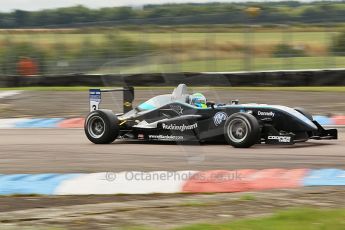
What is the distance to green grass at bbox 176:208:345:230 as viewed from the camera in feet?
19.6

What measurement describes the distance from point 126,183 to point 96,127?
4.40 metres

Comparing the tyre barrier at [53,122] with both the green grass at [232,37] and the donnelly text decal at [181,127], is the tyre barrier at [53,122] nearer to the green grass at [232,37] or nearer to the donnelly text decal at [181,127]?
the donnelly text decal at [181,127]

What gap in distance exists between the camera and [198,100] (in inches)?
494

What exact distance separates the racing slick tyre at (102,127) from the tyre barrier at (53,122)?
3.64 m

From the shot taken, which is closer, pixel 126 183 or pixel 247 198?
pixel 247 198

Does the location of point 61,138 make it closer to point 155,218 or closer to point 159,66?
point 159,66

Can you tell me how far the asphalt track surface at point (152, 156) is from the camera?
10.2 m

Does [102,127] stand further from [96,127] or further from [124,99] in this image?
[124,99]

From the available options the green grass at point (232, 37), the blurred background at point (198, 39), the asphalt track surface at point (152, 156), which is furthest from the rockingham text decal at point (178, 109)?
the green grass at point (232, 37)

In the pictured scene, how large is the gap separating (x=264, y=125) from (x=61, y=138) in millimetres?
4380

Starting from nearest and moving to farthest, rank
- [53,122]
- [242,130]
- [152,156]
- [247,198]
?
[247,198]
[152,156]
[242,130]
[53,122]

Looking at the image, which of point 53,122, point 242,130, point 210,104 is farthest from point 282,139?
point 53,122

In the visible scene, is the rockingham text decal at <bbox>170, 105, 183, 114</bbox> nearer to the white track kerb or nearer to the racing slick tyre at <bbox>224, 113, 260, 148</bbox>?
the racing slick tyre at <bbox>224, 113, 260, 148</bbox>

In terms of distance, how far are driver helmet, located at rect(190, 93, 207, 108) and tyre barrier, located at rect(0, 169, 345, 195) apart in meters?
3.08
